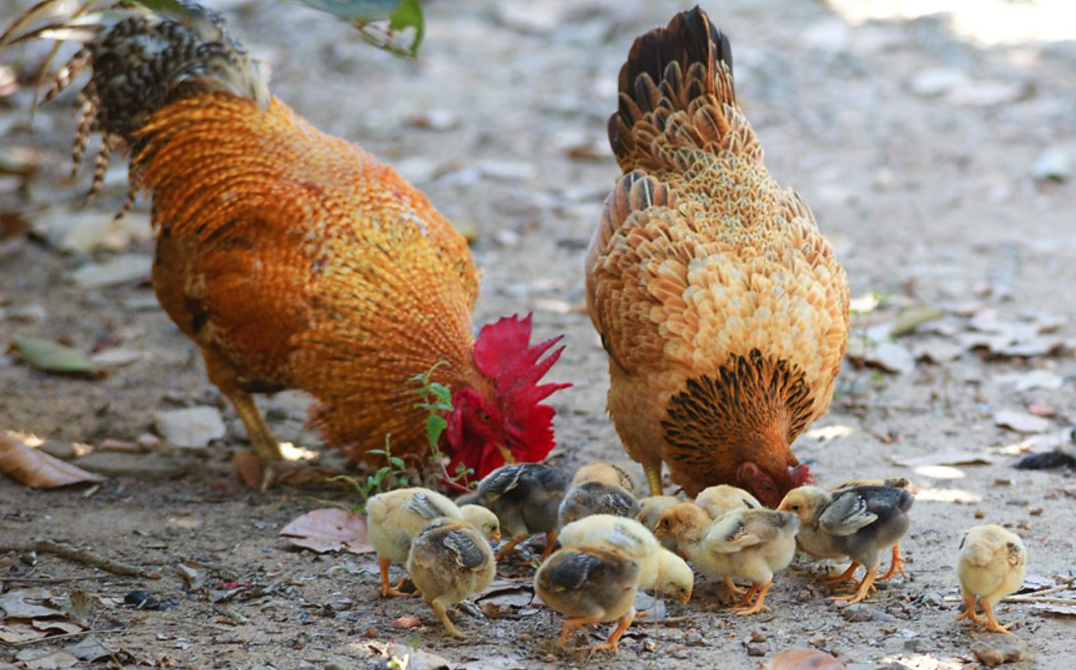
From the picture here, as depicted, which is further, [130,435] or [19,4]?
[19,4]

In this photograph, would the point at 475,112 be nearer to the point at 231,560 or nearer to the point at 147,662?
the point at 231,560

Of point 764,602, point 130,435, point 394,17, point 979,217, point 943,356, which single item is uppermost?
point 394,17

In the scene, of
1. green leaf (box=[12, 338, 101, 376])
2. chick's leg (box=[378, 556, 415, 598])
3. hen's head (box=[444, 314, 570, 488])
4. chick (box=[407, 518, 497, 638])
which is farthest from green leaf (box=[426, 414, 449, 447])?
green leaf (box=[12, 338, 101, 376])

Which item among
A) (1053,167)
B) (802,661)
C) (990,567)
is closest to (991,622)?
(990,567)

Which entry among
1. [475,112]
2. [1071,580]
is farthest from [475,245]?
[1071,580]

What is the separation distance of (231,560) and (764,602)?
2.03 m

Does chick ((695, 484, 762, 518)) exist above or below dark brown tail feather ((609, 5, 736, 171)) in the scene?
below

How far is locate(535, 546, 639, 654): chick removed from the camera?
11.9 ft

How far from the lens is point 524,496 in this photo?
14.6 feet

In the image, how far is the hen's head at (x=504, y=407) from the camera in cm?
474

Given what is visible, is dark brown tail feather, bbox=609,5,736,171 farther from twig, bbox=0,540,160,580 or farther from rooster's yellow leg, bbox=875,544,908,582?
twig, bbox=0,540,160,580

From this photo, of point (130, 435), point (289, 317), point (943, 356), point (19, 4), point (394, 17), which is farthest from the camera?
point (19, 4)

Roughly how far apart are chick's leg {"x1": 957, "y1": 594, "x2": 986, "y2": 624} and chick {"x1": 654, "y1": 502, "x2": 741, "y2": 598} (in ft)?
2.49

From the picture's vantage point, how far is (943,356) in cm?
662
